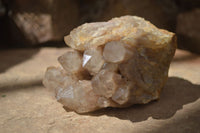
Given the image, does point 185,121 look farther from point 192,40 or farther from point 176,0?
point 176,0

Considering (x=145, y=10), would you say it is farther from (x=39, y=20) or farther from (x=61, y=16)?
(x=39, y=20)

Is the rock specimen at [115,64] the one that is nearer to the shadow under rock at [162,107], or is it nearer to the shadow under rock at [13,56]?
the shadow under rock at [162,107]

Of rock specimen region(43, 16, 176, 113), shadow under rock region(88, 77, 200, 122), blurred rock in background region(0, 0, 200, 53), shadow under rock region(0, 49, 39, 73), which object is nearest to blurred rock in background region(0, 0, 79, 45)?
blurred rock in background region(0, 0, 200, 53)

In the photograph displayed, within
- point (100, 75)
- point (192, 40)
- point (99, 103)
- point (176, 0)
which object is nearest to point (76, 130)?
point (99, 103)

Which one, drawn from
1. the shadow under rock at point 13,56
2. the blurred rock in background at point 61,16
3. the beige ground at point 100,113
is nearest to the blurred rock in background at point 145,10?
Answer: the blurred rock in background at point 61,16

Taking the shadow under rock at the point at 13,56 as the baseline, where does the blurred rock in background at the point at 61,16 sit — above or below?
above

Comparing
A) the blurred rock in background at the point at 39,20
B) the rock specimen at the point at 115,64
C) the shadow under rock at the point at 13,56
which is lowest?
the shadow under rock at the point at 13,56
